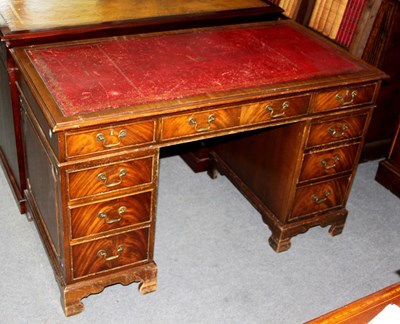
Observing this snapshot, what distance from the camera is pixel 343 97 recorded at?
278 centimetres

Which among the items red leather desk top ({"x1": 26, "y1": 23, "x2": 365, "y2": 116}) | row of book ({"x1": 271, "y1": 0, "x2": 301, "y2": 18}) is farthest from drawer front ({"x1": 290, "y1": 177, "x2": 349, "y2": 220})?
row of book ({"x1": 271, "y1": 0, "x2": 301, "y2": 18})

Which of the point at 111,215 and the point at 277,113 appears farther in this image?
the point at 277,113

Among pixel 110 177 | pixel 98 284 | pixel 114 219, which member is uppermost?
pixel 110 177

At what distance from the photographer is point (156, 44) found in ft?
9.09

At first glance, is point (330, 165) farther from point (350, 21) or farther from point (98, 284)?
point (98, 284)

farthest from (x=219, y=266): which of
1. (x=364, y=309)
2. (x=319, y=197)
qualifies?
(x=364, y=309)

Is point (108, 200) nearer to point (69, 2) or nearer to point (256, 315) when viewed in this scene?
point (256, 315)

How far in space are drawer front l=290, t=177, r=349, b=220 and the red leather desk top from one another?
2.06ft

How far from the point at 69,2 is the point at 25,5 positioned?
9.1 inches

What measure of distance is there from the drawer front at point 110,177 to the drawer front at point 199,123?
15 centimetres

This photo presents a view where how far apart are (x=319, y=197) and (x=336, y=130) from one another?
406 mm

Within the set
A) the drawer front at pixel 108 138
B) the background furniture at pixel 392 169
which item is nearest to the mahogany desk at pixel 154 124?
the drawer front at pixel 108 138

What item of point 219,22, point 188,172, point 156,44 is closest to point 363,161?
point 188,172

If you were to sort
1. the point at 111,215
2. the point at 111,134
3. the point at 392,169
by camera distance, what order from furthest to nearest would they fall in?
the point at 392,169 → the point at 111,215 → the point at 111,134
